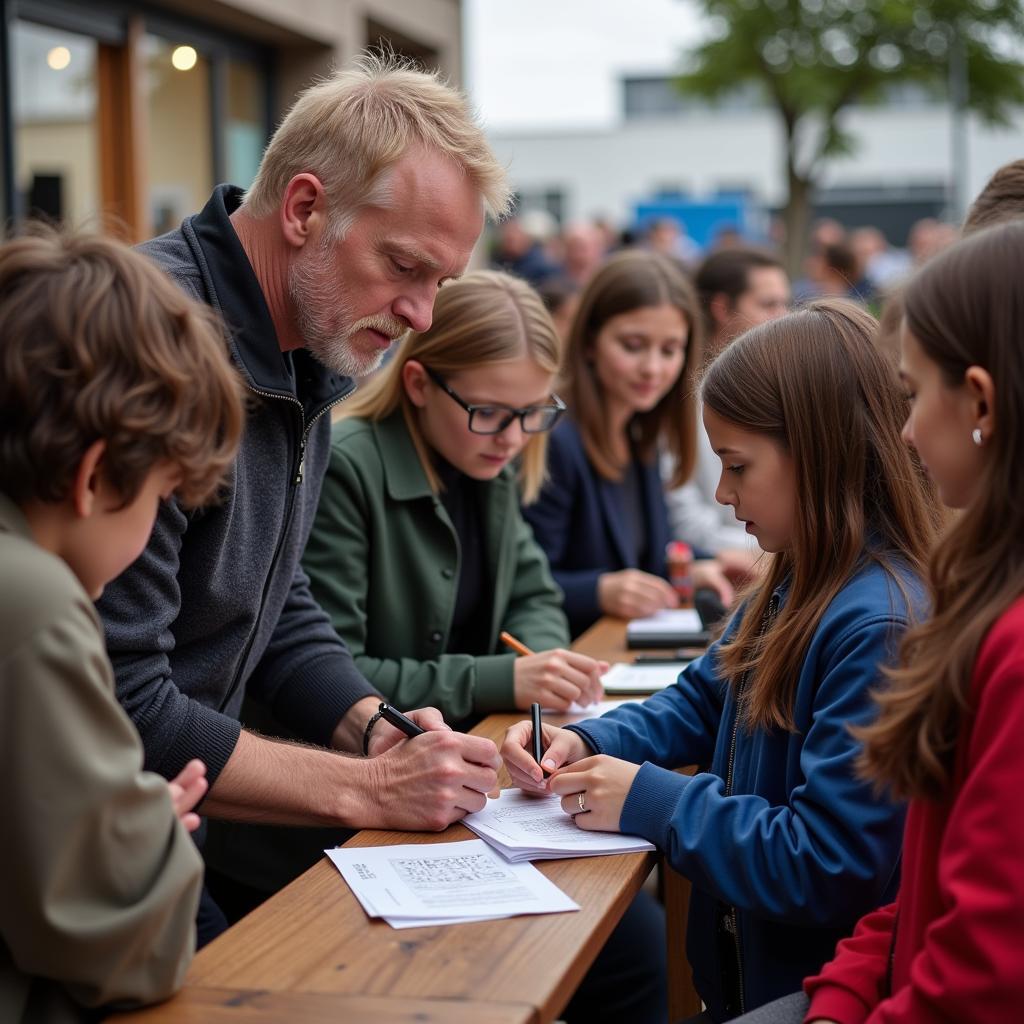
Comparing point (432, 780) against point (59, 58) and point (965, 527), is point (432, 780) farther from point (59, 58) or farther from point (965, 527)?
point (59, 58)

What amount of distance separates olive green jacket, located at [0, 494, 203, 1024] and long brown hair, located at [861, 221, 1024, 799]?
2.59ft

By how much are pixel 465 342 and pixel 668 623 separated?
1.06 metres

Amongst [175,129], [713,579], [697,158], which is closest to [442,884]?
[713,579]

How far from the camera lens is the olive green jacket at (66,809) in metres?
1.28

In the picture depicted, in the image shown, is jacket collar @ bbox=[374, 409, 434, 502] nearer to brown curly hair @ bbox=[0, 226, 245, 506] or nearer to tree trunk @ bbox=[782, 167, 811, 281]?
brown curly hair @ bbox=[0, 226, 245, 506]

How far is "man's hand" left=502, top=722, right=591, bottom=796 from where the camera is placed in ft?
7.05

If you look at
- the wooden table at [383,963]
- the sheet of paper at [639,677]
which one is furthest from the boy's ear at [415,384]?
the wooden table at [383,963]

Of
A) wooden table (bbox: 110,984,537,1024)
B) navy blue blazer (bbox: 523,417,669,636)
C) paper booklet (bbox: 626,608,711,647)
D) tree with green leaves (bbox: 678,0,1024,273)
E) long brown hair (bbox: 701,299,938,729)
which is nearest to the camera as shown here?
wooden table (bbox: 110,984,537,1024)

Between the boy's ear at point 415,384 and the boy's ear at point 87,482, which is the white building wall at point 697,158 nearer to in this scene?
the boy's ear at point 415,384

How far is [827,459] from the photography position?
2.05m

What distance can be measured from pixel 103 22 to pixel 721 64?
17086 millimetres

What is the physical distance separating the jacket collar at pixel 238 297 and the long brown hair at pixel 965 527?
1163mm

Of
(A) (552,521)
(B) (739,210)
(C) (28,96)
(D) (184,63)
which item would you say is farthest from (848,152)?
(A) (552,521)

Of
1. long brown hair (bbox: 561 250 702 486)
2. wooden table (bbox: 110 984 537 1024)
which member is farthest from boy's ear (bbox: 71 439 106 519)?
long brown hair (bbox: 561 250 702 486)
